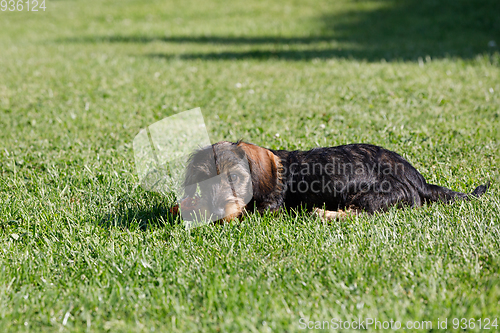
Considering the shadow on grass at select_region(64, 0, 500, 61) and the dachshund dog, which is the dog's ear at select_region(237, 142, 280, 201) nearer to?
the dachshund dog

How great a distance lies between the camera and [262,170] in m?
3.64

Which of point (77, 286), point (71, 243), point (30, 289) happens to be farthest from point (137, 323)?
point (71, 243)

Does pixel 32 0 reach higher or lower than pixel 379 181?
higher

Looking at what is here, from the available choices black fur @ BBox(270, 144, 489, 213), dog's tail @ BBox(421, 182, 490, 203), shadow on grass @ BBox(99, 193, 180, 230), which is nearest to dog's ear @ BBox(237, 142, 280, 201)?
black fur @ BBox(270, 144, 489, 213)

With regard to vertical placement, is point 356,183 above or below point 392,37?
below

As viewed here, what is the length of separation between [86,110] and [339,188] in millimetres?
5160

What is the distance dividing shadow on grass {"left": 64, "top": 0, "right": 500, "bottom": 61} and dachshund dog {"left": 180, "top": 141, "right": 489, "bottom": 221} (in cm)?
813

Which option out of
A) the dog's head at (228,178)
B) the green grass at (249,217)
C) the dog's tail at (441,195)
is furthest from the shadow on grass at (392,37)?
the dog's head at (228,178)

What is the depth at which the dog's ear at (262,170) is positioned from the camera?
358cm

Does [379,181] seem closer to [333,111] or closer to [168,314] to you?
[168,314]

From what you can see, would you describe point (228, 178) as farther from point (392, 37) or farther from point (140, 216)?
point (392, 37)

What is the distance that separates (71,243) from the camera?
3.54m

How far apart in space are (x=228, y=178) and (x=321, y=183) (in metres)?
0.89

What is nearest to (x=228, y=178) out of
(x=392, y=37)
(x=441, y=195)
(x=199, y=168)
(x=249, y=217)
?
(x=199, y=168)
